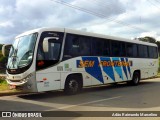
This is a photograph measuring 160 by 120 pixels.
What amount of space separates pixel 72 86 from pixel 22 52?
9.59 feet

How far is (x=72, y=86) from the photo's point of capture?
46.3 feet

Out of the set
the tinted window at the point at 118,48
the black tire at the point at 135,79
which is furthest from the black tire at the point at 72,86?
the black tire at the point at 135,79

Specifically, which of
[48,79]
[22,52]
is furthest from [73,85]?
[22,52]

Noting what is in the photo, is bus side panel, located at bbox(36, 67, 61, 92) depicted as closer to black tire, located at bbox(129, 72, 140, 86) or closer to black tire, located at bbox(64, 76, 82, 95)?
black tire, located at bbox(64, 76, 82, 95)

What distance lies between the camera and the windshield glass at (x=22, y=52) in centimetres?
1263

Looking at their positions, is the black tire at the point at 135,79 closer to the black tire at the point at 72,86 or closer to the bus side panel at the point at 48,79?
the black tire at the point at 72,86

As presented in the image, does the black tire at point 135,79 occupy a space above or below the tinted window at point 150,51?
below

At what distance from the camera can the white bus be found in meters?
12.5

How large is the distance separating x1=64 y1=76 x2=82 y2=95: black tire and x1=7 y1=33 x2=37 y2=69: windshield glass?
2388 mm

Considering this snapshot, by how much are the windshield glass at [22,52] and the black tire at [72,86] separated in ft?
7.84

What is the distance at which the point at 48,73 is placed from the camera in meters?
12.9

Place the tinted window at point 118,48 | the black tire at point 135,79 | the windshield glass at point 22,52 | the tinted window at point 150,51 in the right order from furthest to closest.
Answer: the tinted window at point 150,51 → the black tire at point 135,79 → the tinted window at point 118,48 → the windshield glass at point 22,52

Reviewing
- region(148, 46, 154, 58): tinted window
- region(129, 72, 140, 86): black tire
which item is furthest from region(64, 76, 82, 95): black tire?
region(148, 46, 154, 58): tinted window

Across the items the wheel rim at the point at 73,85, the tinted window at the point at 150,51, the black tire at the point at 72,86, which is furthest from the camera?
the tinted window at the point at 150,51
